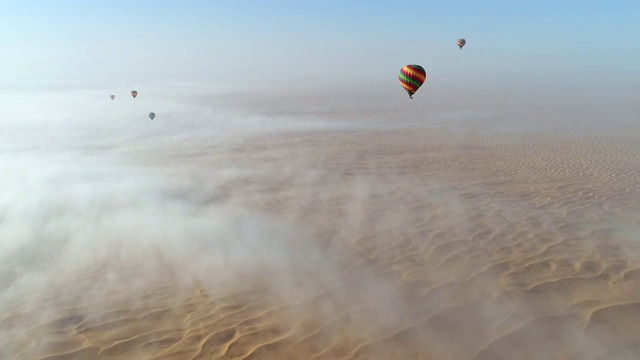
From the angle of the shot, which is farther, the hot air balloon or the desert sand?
the hot air balloon

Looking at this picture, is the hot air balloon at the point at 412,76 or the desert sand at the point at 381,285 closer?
the desert sand at the point at 381,285

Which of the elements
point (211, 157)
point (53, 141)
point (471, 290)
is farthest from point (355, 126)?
point (471, 290)

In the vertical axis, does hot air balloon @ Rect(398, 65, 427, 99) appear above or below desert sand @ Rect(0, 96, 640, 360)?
above

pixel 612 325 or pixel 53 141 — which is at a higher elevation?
pixel 53 141

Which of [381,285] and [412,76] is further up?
[412,76]

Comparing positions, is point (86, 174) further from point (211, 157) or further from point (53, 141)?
point (53, 141)

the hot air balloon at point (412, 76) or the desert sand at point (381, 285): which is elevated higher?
the hot air balloon at point (412, 76)

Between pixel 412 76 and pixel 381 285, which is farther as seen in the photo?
pixel 412 76

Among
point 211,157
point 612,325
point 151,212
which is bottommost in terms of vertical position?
point 612,325
